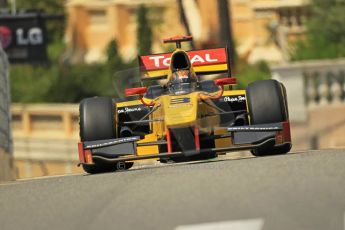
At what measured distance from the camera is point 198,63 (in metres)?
18.4

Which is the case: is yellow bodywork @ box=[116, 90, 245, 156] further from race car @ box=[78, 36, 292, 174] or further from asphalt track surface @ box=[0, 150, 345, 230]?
asphalt track surface @ box=[0, 150, 345, 230]

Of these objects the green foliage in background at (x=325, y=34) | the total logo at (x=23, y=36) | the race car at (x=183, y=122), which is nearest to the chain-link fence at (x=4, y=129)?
the race car at (x=183, y=122)

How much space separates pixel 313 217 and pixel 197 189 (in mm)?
1808

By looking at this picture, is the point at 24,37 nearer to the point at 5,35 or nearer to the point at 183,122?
the point at 5,35

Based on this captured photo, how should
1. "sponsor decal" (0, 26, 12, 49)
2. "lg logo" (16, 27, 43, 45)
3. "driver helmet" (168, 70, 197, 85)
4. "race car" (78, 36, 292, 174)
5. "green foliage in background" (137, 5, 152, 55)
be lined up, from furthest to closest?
1. "green foliage in background" (137, 5, 152, 55)
2. "lg logo" (16, 27, 43, 45)
3. "sponsor decal" (0, 26, 12, 49)
4. "driver helmet" (168, 70, 197, 85)
5. "race car" (78, 36, 292, 174)

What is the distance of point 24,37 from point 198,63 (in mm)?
23340

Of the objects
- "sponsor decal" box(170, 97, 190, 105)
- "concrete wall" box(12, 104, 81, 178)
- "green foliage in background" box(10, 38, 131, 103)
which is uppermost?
"sponsor decal" box(170, 97, 190, 105)

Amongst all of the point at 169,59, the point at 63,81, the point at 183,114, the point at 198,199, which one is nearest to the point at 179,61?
the point at 169,59

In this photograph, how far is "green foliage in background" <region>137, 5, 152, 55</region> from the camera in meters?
49.5

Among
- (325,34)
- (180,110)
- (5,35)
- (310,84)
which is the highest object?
(180,110)

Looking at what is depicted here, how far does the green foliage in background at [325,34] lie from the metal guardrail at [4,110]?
57.2ft

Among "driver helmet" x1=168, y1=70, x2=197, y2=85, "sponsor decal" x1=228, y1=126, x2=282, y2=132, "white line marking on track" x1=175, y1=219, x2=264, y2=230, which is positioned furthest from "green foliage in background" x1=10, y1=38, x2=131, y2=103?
"white line marking on track" x1=175, y1=219, x2=264, y2=230

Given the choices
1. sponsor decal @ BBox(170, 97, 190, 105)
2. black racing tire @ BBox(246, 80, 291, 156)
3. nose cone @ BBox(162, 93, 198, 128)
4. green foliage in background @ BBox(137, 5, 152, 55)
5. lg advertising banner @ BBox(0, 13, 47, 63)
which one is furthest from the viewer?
green foliage in background @ BBox(137, 5, 152, 55)

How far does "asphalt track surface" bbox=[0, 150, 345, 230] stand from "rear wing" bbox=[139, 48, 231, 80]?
4.68 metres
